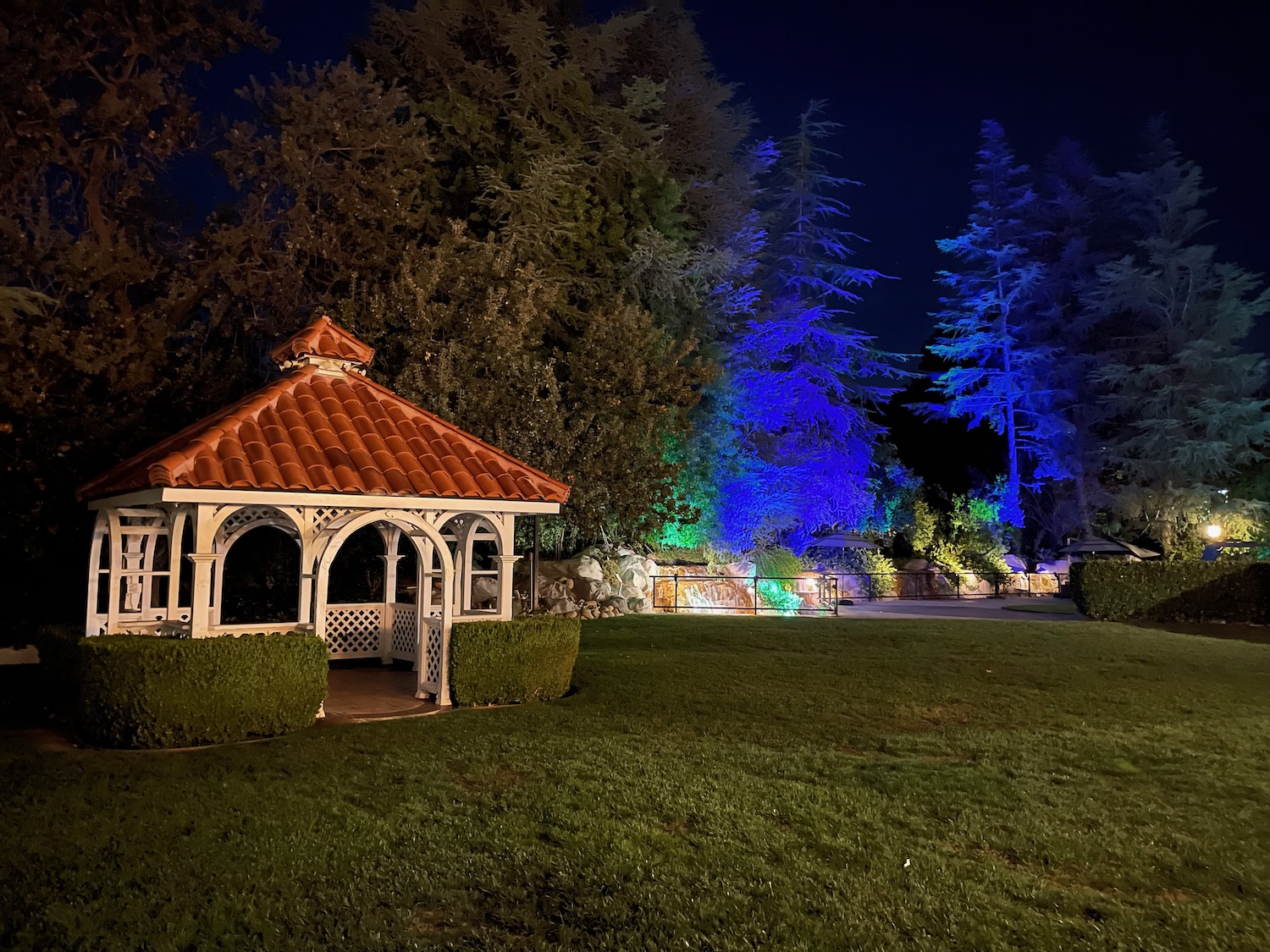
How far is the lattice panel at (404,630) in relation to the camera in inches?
546

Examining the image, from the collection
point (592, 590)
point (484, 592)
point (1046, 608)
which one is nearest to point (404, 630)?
point (484, 592)

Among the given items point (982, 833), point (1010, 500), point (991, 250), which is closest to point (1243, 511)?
point (1010, 500)

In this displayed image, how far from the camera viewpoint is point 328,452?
1037 cm

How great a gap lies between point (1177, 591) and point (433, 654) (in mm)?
20915

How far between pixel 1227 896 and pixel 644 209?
2437 cm

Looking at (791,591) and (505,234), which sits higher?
(505,234)

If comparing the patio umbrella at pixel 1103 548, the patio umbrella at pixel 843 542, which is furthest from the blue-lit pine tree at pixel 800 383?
the patio umbrella at pixel 1103 548

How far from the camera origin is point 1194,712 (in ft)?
35.4

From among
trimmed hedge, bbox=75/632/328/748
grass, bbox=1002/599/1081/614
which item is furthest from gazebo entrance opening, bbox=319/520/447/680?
grass, bbox=1002/599/1081/614

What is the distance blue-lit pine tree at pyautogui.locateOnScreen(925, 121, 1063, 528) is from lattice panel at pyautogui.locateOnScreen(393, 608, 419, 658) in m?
37.6

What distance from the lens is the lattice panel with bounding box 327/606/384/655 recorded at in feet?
46.4

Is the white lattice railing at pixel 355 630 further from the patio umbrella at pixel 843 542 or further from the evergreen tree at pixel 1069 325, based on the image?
the evergreen tree at pixel 1069 325

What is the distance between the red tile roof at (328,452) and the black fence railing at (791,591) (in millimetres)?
13435

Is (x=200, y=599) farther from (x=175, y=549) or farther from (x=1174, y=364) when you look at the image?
(x=1174, y=364)
